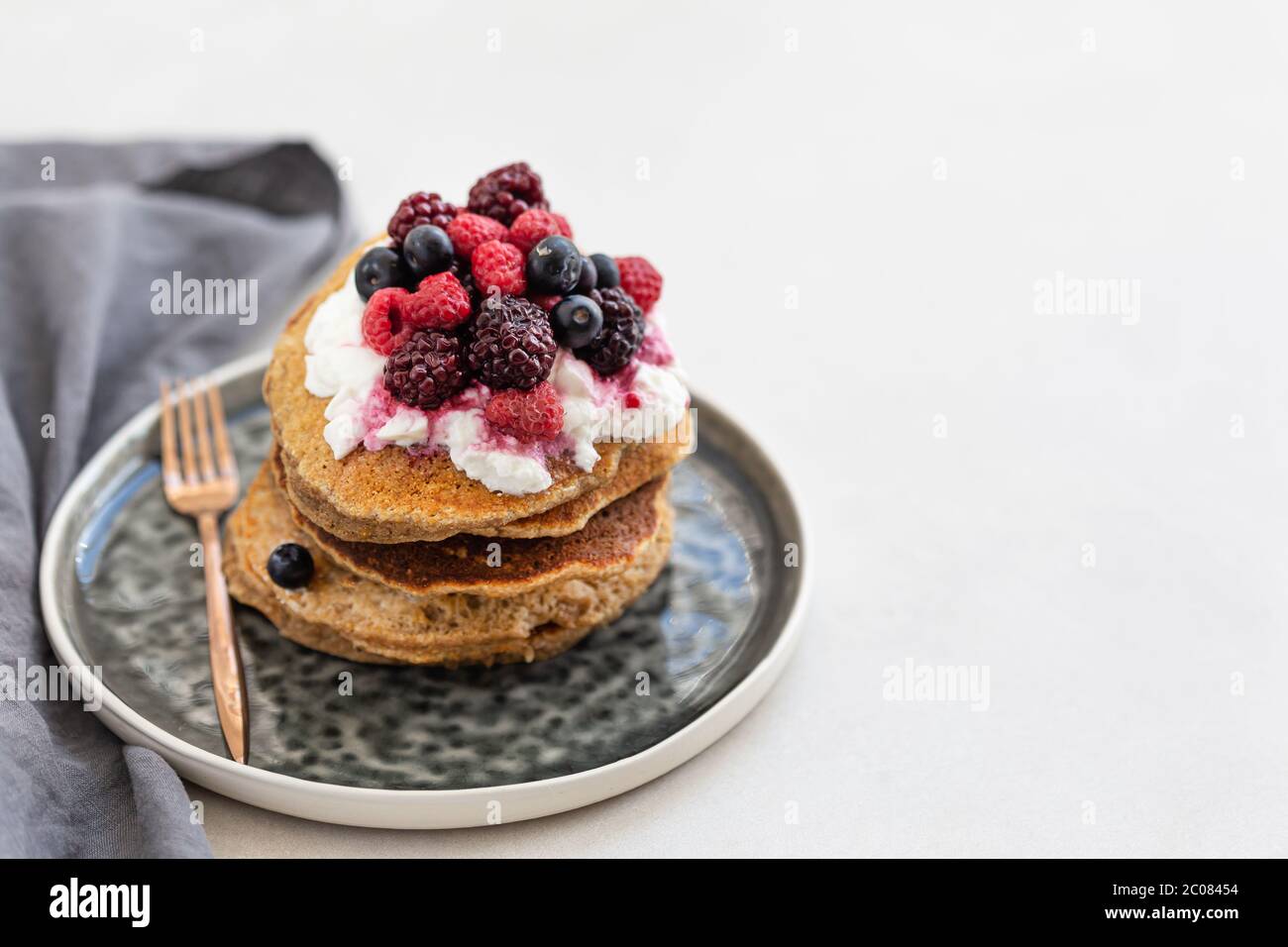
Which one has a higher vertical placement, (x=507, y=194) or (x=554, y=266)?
(x=507, y=194)

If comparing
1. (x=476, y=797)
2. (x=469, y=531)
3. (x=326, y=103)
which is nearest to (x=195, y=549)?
(x=469, y=531)

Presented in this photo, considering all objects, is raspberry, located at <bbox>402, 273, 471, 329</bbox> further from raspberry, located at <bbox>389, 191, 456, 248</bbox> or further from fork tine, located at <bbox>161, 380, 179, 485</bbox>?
fork tine, located at <bbox>161, 380, 179, 485</bbox>

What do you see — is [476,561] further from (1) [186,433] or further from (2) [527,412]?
(1) [186,433]

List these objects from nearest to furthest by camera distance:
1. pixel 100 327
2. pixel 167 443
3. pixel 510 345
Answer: pixel 510 345
pixel 167 443
pixel 100 327

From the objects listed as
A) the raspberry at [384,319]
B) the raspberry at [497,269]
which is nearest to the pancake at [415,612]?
the raspberry at [384,319]

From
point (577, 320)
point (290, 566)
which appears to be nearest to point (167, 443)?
point (290, 566)

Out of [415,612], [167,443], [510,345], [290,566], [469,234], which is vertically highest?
[469,234]

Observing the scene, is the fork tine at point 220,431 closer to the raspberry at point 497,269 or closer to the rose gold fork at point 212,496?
the rose gold fork at point 212,496
